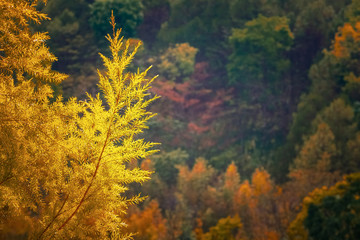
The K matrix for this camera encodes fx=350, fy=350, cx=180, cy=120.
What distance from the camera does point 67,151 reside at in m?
3.92

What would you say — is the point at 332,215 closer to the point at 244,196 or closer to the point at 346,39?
the point at 244,196

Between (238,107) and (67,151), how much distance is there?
2627cm

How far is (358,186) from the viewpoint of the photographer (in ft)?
39.6

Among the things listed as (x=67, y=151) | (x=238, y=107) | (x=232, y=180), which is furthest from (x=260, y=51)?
(x=67, y=151)

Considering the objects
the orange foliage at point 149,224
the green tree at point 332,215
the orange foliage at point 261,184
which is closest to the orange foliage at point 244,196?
the orange foliage at point 261,184

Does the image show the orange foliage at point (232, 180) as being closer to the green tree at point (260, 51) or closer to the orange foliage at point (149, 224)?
the orange foliage at point (149, 224)

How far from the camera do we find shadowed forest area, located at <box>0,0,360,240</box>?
1538 cm

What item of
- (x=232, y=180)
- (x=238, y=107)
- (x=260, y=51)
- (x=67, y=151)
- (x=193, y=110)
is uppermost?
(x=260, y=51)

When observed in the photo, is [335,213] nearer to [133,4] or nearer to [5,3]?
[5,3]

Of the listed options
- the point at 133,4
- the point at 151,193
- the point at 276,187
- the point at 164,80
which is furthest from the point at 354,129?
the point at 133,4

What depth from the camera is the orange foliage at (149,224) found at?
13453 millimetres

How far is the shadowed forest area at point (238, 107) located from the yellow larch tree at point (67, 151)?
803cm

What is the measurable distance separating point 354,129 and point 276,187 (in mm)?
4985

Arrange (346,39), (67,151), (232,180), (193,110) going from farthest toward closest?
(193,110) < (346,39) < (232,180) < (67,151)
